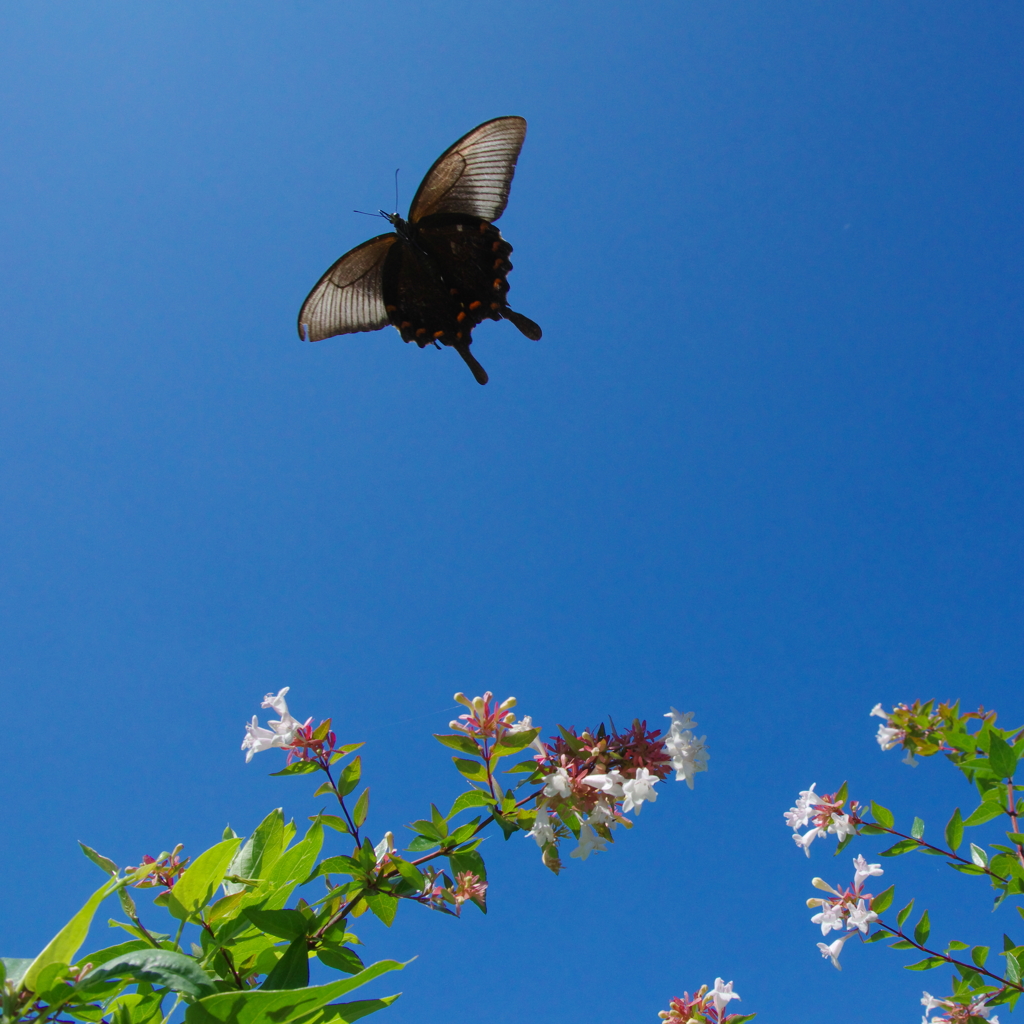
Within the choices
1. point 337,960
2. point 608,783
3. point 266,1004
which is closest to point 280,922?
point 337,960

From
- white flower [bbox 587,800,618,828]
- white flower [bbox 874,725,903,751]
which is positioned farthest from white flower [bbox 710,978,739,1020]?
white flower [bbox 874,725,903,751]

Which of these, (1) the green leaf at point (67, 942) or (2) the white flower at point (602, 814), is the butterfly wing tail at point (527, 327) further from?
(1) the green leaf at point (67, 942)

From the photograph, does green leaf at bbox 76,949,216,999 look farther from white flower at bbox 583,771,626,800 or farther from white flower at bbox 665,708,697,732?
white flower at bbox 665,708,697,732

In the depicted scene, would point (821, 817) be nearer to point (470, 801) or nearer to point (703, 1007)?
point (703, 1007)

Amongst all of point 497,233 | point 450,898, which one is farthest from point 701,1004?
point 497,233

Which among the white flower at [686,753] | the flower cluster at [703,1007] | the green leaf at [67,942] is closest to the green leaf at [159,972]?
the green leaf at [67,942]

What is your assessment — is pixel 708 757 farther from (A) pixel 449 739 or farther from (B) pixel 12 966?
(B) pixel 12 966
